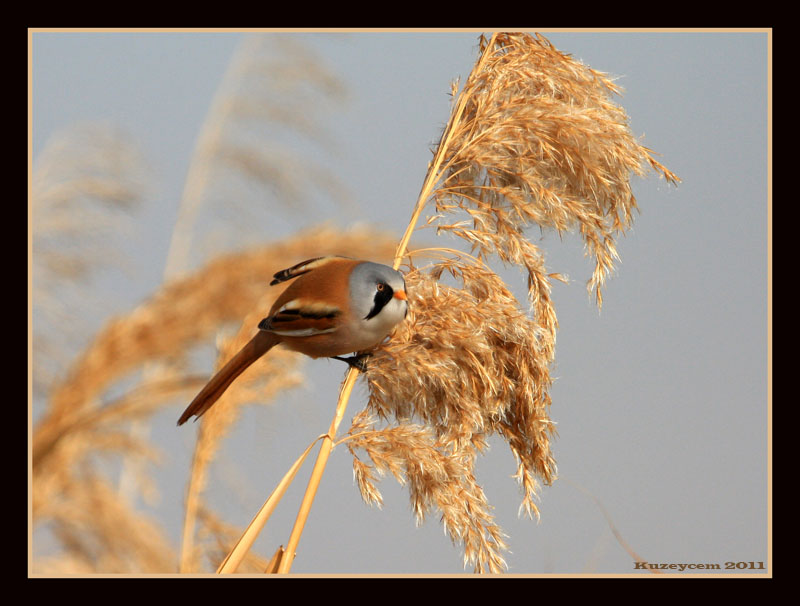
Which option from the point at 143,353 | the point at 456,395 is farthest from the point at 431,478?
the point at 143,353

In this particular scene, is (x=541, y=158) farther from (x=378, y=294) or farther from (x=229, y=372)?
(x=229, y=372)

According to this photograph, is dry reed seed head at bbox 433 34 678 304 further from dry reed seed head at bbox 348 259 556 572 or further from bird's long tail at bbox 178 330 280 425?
bird's long tail at bbox 178 330 280 425

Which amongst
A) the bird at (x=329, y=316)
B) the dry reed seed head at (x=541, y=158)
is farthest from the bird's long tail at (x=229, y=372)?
the dry reed seed head at (x=541, y=158)

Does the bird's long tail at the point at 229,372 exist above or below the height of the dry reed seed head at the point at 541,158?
below

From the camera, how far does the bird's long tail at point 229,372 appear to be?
214 centimetres

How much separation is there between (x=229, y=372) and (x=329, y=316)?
1.06ft

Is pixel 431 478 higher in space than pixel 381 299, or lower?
lower

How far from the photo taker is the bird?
2053 millimetres

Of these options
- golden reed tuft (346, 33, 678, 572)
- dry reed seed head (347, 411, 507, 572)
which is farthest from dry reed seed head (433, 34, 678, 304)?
dry reed seed head (347, 411, 507, 572)

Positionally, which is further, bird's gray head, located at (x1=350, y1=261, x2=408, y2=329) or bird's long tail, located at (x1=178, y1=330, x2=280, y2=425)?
bird's long tail, located at (x1=178, y1=330, x2=280, y2=425)

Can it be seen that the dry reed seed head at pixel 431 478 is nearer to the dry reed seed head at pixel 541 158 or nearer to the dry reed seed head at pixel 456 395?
the dry reed seed head at pixel 456 395

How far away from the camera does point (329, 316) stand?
2141mm

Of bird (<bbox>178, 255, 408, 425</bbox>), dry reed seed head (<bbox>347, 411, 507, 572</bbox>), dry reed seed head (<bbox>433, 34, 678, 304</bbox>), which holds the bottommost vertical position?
dry reed seed head (<bbox>347, 411, 507, 572</bbox>)

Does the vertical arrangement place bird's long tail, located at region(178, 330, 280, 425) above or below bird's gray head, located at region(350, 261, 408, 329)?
below
